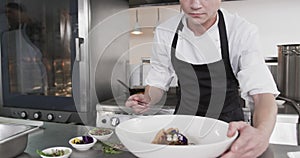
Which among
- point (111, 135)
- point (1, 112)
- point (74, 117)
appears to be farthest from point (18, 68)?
point (111, 135)

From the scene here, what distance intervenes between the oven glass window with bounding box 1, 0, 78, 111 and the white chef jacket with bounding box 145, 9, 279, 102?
0.77 meters

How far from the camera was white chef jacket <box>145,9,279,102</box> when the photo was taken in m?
0.89

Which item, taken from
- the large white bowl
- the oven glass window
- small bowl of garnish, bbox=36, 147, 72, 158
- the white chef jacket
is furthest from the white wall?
small bowl of garnish, bbox=36, 147, 72, 158

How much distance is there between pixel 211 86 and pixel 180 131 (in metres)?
0.41

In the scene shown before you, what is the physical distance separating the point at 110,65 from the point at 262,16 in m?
1.11

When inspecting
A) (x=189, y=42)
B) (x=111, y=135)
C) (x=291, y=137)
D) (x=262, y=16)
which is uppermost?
(x=262, y=16)

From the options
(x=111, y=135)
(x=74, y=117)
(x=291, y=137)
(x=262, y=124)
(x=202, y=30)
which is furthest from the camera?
(x=74, y=117)

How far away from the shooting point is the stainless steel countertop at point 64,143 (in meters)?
0.84

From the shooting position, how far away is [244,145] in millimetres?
605

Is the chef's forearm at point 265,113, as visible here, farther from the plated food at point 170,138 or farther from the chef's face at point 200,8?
the chef's face at point 200,8

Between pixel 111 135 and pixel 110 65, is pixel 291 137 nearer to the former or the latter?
pixel 111 135

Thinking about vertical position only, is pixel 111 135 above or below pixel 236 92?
below

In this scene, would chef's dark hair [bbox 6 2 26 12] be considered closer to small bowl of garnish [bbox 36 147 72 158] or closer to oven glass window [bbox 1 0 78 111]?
oven glass window [bbox 1 0 78 111]

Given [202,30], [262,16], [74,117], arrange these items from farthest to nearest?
[262,16] → [74,117] → [202,30]
